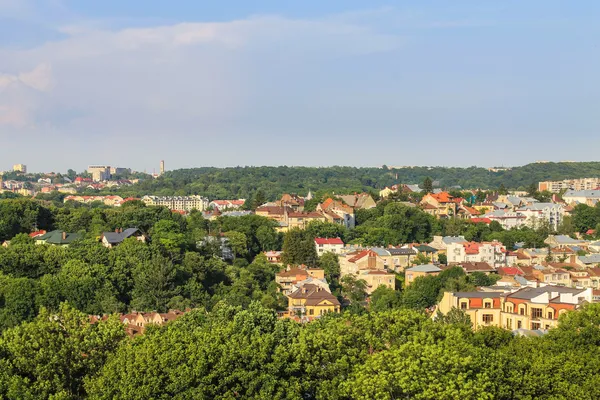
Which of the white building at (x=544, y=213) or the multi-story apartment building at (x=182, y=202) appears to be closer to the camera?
the white building at (x=544, y=213)

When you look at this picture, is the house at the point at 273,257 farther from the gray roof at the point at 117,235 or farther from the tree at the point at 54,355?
the tree at the point at 54,355

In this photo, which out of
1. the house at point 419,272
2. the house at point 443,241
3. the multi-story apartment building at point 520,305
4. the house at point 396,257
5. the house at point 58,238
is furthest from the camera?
the house at point 443,241

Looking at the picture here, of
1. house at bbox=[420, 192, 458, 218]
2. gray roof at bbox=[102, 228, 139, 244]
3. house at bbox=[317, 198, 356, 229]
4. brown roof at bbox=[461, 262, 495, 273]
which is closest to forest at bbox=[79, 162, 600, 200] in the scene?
house at bbox=[420, 192, 458, 218]

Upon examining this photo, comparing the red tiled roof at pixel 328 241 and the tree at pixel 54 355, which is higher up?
the tree at pixel 54 355

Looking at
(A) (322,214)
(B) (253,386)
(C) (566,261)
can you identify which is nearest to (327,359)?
(B) (253,386)

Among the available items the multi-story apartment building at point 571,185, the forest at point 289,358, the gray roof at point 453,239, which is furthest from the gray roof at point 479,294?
the multi-story apartment building at point 571,185

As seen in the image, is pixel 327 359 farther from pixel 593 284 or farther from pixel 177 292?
pixel 593 284

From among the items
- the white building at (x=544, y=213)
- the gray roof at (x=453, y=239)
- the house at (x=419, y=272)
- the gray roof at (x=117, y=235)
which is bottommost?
the house at (x=419, y=272)
